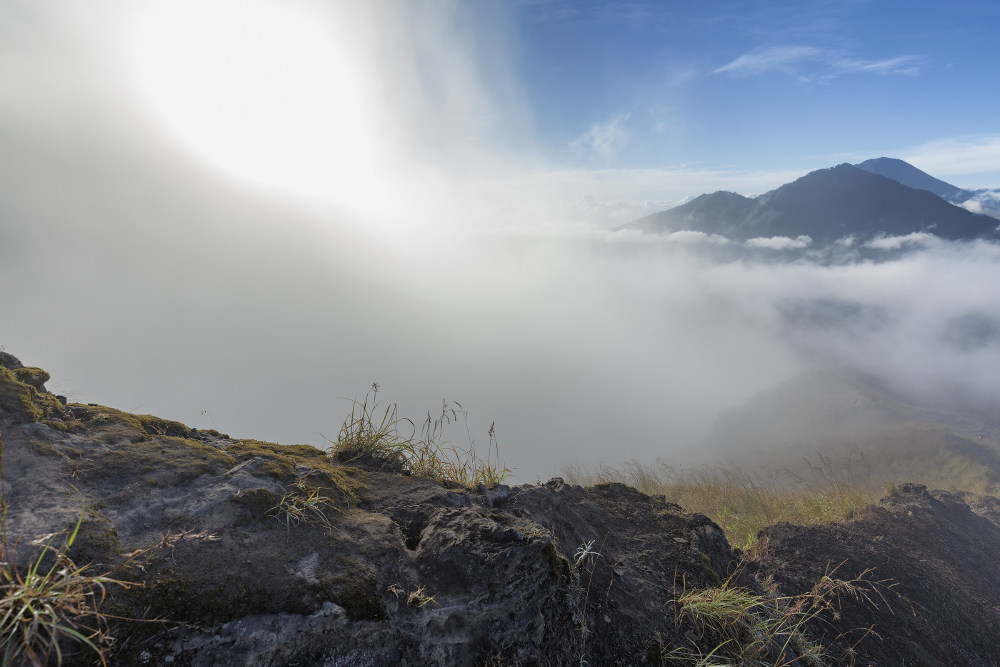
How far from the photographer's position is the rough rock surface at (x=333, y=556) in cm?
229

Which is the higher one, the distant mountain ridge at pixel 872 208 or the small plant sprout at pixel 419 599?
the distant mountain ridge at pixel 872 208

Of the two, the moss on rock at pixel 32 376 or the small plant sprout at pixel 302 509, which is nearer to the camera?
the small plant sprout at pixel 302 509

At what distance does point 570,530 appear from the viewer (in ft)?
12.4

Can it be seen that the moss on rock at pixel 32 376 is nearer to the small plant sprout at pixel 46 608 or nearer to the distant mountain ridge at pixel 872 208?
the small plant sprout at pixel 46 608

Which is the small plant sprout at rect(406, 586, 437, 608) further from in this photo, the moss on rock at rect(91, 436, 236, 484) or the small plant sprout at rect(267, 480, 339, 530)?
the moss on rock at rect(91, 436, 236, 484)

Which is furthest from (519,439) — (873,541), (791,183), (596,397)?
(791,183)

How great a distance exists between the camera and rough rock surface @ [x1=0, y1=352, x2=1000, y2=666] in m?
2.29

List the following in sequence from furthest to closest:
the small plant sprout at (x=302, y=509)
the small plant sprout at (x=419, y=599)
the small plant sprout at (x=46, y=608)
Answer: the small plant sprout at (x=302, y=509), the small plant sprout at (x=419, y=599), the small plant sprout at (x=46, y=608)

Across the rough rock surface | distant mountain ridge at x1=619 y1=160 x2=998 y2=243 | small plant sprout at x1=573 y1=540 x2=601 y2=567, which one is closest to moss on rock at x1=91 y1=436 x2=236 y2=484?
the rough rock surface

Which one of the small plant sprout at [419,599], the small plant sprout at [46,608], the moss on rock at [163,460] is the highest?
the moss on rock at [163,460]

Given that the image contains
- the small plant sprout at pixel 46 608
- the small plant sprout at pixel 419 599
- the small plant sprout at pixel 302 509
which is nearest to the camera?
the small plant sprout at pixel 46 608

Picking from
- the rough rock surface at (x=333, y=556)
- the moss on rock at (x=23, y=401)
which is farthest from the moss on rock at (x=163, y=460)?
the moss on rock at (x=23, y=401)

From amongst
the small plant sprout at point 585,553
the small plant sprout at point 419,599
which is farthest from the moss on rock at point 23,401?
the small plant sprout at point 585,553

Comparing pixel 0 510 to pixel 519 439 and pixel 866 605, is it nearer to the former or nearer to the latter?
pixel 866 605
